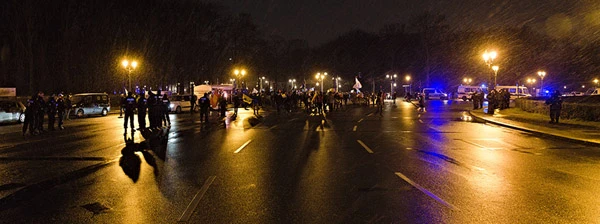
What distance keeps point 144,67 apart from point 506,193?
45690mm

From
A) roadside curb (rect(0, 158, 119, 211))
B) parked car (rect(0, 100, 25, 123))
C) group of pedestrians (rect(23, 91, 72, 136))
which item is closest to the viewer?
roadside curb (rect(0, 158, 119, 211))

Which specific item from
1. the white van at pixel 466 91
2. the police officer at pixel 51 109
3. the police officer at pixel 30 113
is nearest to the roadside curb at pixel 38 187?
the police officer at pixel 30 113

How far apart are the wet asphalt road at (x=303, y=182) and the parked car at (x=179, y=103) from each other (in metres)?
21.8

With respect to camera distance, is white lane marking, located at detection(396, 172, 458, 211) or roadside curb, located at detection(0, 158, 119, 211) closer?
white lane marking, located at detection(396, 172, 458, 211)

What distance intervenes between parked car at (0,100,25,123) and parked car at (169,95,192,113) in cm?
1207

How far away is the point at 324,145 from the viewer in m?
14.2

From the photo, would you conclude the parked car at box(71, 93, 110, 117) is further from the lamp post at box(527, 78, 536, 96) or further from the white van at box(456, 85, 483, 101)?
the lamp post at box(527, 78, 536, 96)

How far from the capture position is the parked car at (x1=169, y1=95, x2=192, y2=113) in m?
36.7

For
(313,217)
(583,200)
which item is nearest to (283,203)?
(313,217)

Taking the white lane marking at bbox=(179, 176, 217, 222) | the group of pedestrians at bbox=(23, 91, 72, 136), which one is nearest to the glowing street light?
the group of pedestrians at bbox=(23, 91, 72, 136)

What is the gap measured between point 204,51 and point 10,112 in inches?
1401

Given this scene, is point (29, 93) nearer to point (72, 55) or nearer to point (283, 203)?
point (72, 55)

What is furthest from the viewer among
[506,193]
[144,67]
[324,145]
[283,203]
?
[144,67]

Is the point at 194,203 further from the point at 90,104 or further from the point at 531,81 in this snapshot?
the point at 531,81
